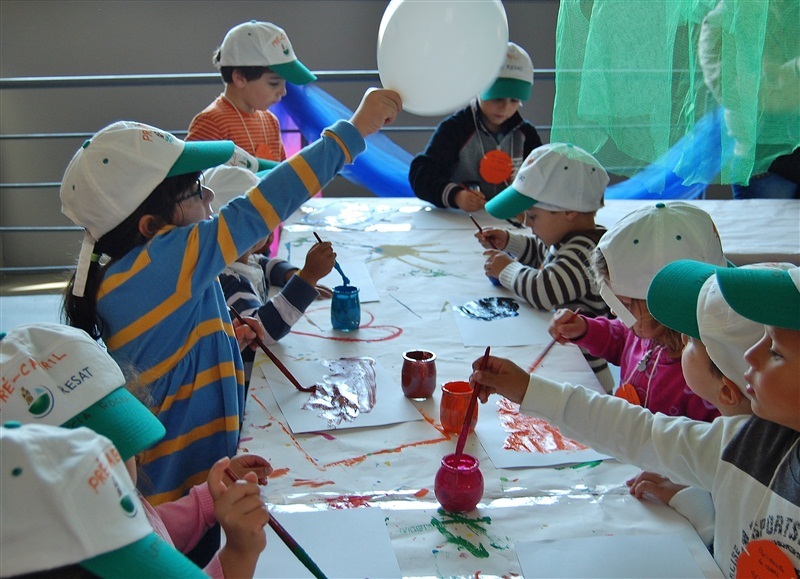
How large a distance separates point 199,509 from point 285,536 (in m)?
0.31

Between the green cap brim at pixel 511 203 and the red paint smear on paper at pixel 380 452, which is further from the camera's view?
the green cap brim at pixel 511 203

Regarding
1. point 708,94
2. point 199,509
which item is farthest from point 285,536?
point 708,94

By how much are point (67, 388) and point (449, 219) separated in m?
A: 2.09

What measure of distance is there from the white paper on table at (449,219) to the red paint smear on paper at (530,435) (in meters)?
1.31

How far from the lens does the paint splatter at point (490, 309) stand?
192 centimetres

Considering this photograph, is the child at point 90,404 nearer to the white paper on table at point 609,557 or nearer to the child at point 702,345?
the white paper on table at point 609,557

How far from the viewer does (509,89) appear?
2.77 meters

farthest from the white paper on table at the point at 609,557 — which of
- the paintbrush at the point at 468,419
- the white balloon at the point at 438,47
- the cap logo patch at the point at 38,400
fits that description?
the white balloon at the point at 438,47

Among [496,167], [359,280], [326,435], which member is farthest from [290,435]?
[496,167]

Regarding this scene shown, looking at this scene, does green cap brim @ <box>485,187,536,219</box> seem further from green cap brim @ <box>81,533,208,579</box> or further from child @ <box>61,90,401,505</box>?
green cap brim @ <box>81,533,208,579</box>

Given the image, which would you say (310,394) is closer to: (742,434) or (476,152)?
(742,434)

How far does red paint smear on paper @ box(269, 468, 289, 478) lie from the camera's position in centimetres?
122

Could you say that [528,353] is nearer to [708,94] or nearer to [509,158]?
[708,94]

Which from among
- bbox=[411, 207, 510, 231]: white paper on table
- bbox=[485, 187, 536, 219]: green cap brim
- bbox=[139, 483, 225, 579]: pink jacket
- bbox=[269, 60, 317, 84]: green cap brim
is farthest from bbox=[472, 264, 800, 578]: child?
bbox=[269, 60, 317, 84]: green cap brim
